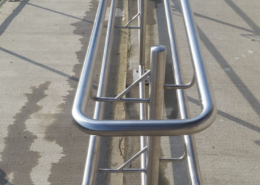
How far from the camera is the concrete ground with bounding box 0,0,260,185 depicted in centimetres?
252

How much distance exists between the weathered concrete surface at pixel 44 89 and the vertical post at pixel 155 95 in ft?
4.21

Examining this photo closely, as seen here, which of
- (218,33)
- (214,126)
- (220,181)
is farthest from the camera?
(218,33)

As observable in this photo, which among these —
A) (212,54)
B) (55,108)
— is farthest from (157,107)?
(212,54)

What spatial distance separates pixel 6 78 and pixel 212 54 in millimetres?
2149

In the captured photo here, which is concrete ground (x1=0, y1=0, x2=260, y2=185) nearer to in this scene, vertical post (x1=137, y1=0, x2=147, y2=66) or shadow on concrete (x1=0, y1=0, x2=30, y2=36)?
shadow on concrete (x1=0, y1=0, x2=30, y2=36)

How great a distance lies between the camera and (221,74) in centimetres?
341

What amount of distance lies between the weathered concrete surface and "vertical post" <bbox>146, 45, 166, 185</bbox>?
50.5 inches

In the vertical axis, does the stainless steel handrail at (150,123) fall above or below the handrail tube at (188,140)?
above

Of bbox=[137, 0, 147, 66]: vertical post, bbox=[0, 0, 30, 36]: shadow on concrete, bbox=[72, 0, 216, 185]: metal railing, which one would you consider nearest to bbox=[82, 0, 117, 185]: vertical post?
bbox=[72, 0, 216, 185]: metal railing

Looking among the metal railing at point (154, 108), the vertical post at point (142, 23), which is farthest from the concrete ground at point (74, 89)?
the metal railing at point (154, 108)

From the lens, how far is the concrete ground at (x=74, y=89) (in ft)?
8.28

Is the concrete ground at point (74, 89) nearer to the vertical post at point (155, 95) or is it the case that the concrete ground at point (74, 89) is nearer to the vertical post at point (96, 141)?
the vertical post at point (96, 141)

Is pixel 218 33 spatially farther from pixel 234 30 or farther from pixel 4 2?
pixel 4 2

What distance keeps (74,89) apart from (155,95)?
2.37m
